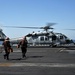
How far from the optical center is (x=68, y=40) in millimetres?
50562

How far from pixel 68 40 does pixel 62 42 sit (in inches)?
43.0

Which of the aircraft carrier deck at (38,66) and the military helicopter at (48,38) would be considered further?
the military helicopter at (48,38)

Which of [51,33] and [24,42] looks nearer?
[24,42]

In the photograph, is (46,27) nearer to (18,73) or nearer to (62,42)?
(62,42)

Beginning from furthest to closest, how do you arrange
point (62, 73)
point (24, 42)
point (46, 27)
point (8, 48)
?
point (46, 27) → point (24, 42) → point (8, 48) → point (62, 73)

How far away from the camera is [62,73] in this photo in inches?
548

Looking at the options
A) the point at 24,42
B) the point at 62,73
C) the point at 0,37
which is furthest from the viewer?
the point at 0,37

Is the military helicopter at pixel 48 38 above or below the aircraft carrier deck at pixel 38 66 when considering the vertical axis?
above

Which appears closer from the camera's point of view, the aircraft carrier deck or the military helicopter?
the aircraft carrier deck

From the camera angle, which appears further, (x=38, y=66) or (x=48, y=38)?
(x=48, y=38)

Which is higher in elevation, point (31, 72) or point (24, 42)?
point (24, 42)

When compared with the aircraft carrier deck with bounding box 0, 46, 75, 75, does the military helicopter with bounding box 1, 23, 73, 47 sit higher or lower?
higher

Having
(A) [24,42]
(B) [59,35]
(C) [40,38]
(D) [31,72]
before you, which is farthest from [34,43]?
(D) [31,72]

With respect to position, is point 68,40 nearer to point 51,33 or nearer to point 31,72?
point 51,33
